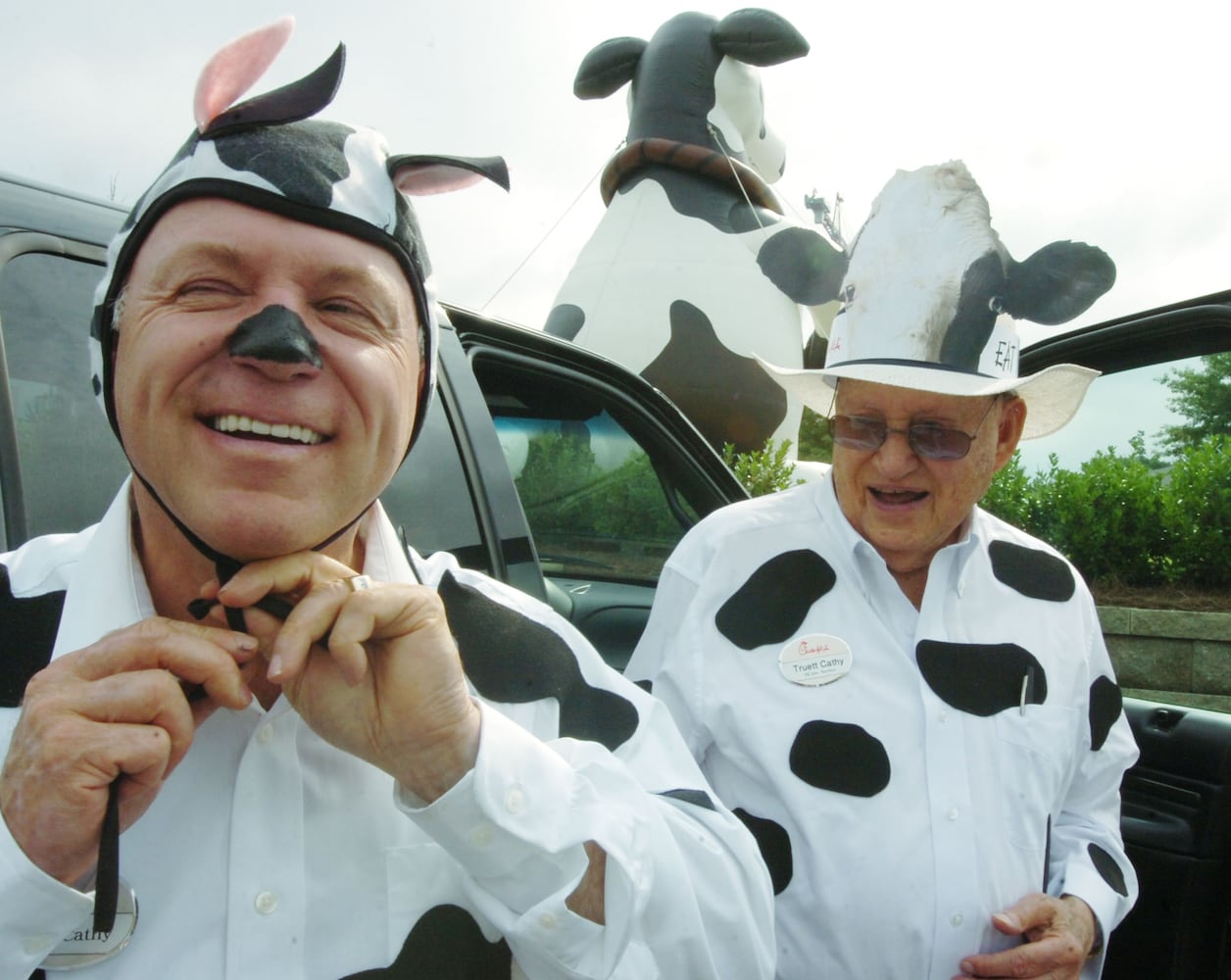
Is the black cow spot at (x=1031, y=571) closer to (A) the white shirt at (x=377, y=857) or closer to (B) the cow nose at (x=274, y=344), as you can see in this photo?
(A) the white shirt at (x=377, y=857)

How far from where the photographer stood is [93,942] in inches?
38.9

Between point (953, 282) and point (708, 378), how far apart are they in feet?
20.9

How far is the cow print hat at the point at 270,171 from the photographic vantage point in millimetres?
1097

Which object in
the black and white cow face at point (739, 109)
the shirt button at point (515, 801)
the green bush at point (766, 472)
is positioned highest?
the black and white cow face at point (739, 109)

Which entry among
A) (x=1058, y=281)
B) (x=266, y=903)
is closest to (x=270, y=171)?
(x=266, y=903)

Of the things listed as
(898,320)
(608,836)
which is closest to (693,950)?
(608,836)

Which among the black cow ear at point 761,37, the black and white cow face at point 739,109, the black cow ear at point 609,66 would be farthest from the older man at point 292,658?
the black cow ear at point 609,66

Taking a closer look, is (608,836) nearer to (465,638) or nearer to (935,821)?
(465,638)

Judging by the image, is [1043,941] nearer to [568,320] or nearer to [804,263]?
[804,263]

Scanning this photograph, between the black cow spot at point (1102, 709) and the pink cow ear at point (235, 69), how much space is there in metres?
1.82

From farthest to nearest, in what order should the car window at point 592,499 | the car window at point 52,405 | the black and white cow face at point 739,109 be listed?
the black and white cow face at point 739,109 → the car window at point 592,499 → the car window at point 52,405

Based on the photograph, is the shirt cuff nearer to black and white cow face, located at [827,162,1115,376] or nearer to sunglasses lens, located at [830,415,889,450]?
sunglasses lens, located at [830,415,889,450]

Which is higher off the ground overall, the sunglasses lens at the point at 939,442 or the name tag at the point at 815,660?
the sunglasses lens at the point at 939,442

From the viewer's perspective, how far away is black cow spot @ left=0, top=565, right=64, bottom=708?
108cm
